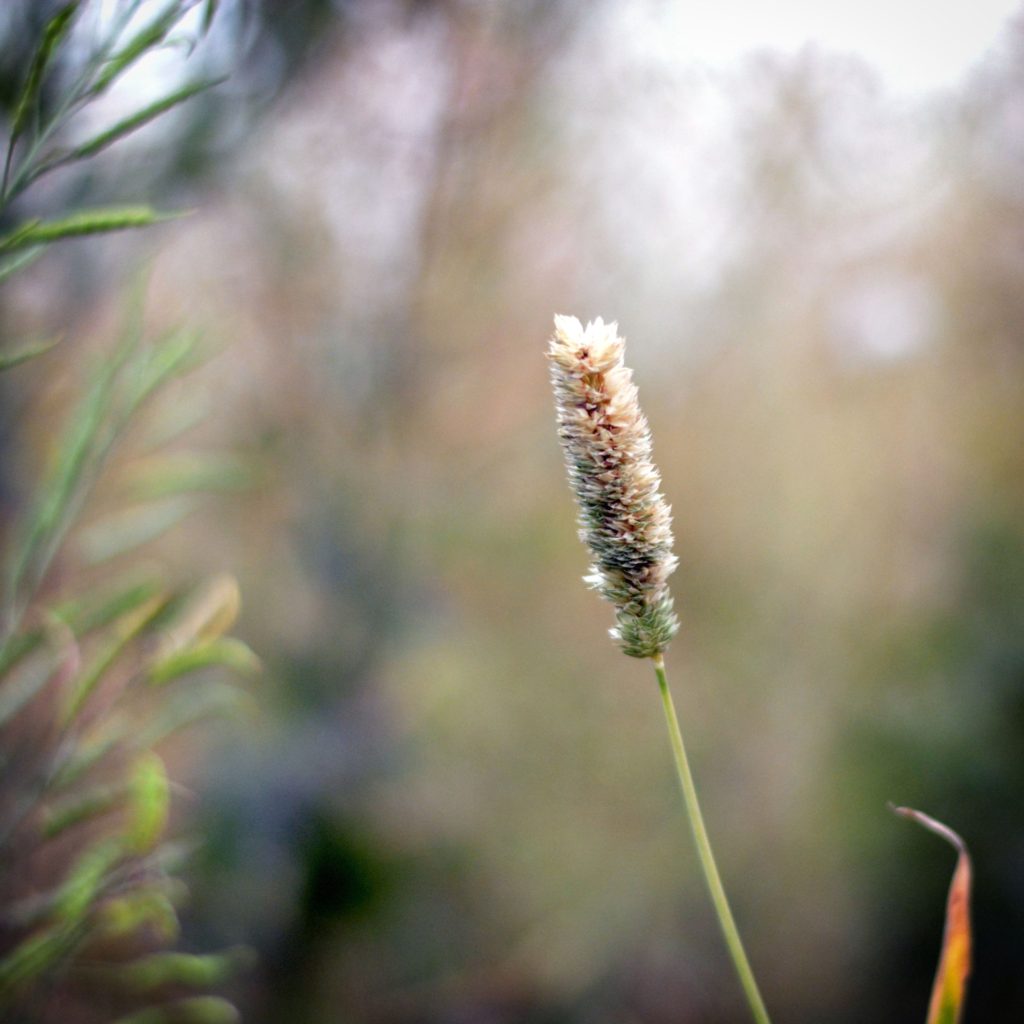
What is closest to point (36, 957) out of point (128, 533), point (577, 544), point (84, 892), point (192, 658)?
point (84, 892)

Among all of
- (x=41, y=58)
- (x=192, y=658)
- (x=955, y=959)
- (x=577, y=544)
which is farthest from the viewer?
(x=577, y=544)

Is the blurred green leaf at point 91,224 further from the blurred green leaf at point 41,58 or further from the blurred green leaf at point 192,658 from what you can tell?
the blurred green leaf at point 192,658

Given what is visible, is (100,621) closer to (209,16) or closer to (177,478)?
(177,478)

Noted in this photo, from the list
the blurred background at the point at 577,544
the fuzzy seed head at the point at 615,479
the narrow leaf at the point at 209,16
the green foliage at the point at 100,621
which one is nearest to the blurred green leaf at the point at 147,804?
the green foliage at the point at 100,621

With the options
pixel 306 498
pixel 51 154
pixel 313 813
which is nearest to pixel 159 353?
pixel 51 154

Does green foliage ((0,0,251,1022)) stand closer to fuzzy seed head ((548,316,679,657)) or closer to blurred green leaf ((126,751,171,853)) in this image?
blurred green leaf ((126,751,171,853))
